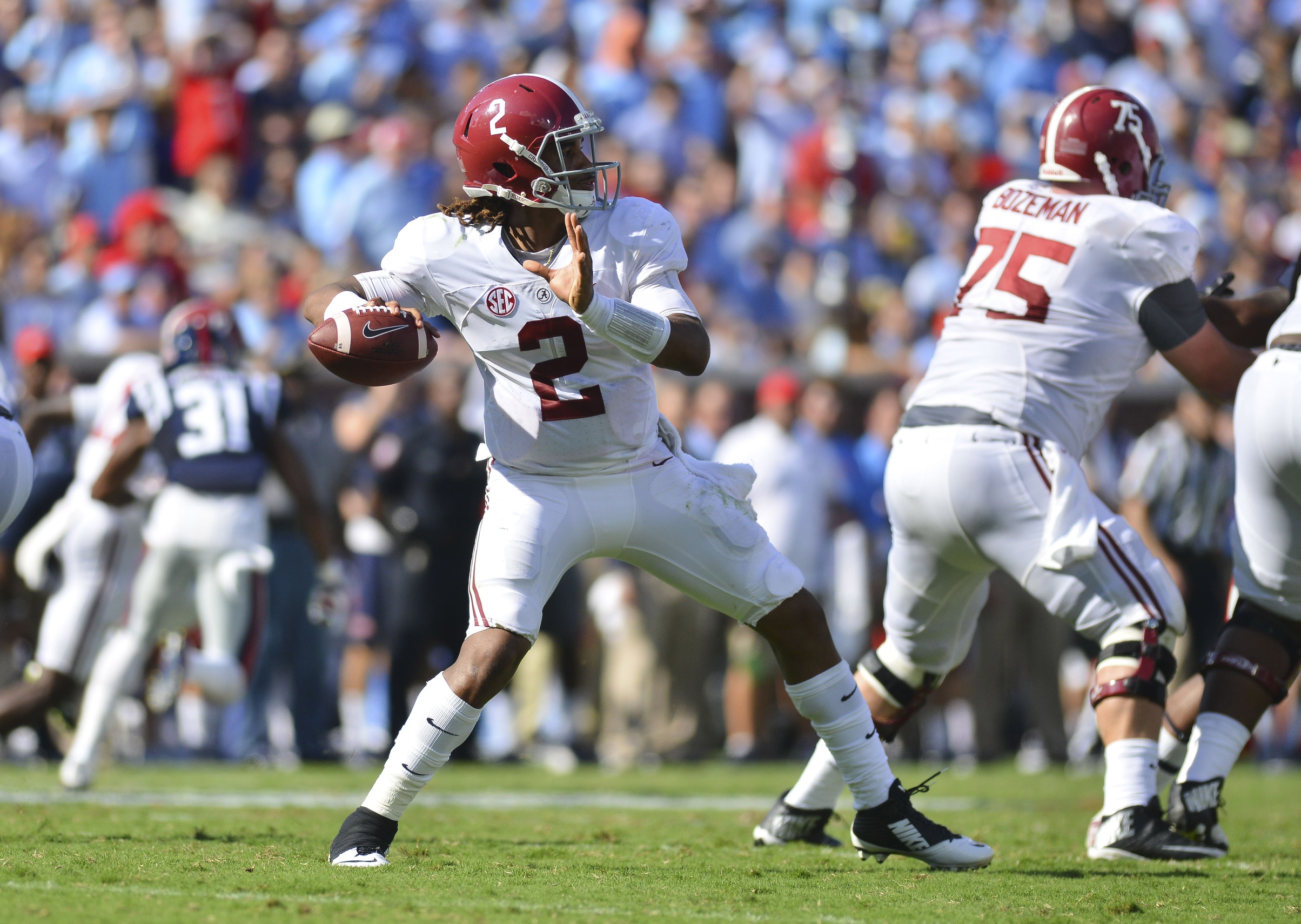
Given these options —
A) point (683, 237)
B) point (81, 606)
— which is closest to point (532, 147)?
point (81, 606)

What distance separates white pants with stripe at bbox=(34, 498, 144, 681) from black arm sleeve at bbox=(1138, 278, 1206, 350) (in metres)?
4.79

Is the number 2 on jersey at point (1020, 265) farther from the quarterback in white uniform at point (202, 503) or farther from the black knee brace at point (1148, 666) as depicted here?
the quarterback in white uniform at point (202, 503)

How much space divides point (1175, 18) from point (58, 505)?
11.8m

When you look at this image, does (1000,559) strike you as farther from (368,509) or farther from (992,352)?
(368,509)

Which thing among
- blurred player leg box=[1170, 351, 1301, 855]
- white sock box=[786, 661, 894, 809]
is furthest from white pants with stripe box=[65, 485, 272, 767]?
blurred player leg box=[1170, 351, 1301, 855]

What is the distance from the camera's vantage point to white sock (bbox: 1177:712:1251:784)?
16.5 feet

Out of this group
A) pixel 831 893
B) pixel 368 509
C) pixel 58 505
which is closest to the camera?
pixel 831 893

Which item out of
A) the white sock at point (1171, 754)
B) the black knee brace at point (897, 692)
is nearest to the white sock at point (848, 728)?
the black knee brace at point (897, 692)

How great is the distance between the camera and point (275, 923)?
11.4 feet

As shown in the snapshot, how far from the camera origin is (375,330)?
4.28 metres

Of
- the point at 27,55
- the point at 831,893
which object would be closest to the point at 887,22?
the point at 27,55

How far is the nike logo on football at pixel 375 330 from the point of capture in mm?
4273

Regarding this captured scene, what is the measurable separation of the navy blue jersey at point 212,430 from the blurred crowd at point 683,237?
80cm

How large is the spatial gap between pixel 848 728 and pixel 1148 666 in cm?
86
